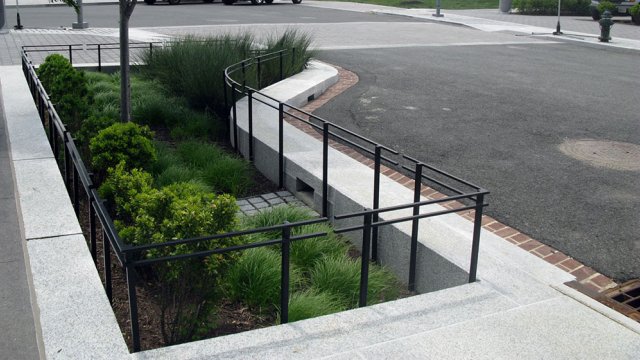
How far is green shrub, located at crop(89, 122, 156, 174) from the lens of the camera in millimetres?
7484

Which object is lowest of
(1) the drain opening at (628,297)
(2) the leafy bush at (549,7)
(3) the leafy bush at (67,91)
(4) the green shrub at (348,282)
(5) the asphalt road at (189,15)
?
(4) the green shrub at (348,282)

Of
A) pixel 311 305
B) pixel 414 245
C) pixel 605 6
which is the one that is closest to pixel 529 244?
pixel 414 245

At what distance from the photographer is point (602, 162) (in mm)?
9336

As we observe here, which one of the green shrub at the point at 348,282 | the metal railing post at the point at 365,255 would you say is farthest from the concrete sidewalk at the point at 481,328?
the green shrub at the point at 348,282

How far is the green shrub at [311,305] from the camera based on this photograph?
518cm

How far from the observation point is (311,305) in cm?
524

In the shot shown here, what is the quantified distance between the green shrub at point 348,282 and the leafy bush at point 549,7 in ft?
112

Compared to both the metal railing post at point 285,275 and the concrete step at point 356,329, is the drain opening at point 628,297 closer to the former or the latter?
the concrete step at point 356,329

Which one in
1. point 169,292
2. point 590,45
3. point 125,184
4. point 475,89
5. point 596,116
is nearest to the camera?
point 169,292

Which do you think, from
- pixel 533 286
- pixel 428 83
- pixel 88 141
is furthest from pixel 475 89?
pixel 533 286

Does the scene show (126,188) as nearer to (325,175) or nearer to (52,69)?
(325,175)

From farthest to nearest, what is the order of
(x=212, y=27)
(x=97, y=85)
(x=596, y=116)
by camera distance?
(x=212, y=27)
(x=97, y=85)
(x=596, y=116)

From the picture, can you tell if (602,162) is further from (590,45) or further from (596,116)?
(590,45)

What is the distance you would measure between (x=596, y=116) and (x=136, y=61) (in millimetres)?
→ 9302
